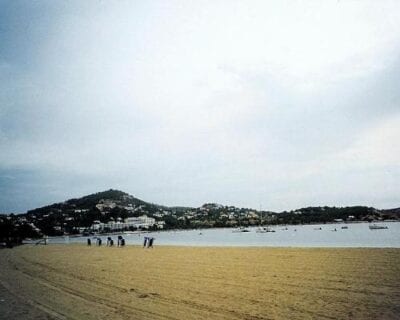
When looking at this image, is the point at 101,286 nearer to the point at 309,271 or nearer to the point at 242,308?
the point at 242,308

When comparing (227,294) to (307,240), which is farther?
(307,240)

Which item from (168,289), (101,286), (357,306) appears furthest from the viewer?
(101,286)

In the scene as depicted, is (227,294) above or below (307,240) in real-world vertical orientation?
above

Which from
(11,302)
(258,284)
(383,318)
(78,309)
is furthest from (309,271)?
(11,302)

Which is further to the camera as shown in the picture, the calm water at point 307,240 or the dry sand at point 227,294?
the calm water at point 307,240

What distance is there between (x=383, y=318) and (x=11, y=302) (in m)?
9.66

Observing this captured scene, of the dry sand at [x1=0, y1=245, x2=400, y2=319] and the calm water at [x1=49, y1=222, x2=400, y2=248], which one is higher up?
→ the dry sand at [x1=0, y1=245, x2=400, y2=319]

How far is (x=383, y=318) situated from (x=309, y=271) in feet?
24.9

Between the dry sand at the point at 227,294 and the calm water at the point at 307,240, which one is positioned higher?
the dry sand at the point at 227,294

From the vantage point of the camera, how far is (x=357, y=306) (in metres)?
Answer: 8.35

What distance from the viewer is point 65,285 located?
13.7 meters

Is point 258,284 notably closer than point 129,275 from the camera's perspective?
Yes

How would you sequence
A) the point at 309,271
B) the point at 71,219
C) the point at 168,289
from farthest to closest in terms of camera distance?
the point at 71,219
the point at 309,271
the point at 168,289

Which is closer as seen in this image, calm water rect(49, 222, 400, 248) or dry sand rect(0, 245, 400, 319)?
dry sand rect(0, 245, 400, 319)
